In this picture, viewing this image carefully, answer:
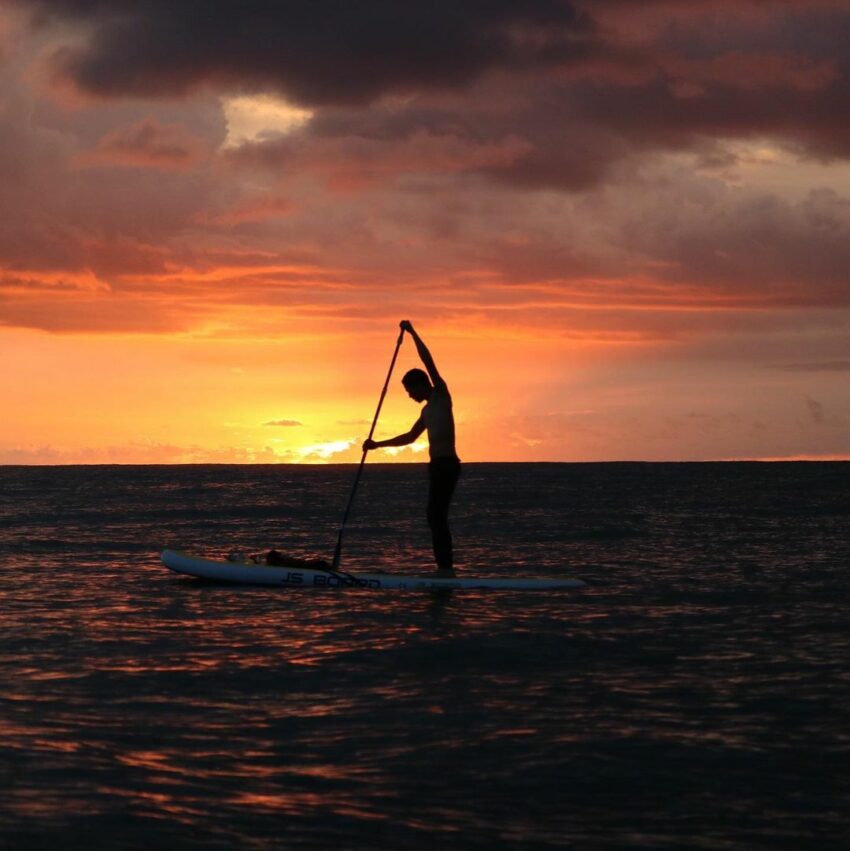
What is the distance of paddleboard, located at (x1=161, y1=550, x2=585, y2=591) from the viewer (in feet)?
66.1

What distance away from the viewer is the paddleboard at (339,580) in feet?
66.1

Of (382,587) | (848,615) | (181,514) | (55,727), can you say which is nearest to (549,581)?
(382,587)

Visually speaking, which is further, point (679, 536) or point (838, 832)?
point (679, 536)

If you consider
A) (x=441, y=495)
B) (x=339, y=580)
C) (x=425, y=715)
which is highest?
(x=441, y=495)

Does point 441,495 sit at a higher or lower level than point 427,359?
lower

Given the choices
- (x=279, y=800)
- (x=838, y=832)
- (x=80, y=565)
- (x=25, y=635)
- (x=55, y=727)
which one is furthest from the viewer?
(x=80, y=565)

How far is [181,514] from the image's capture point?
191ft

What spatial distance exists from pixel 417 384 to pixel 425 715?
9.05m

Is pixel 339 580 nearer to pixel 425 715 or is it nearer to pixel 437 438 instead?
pixel 437 438

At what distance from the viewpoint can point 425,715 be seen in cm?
1070

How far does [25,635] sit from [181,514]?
1702 inches

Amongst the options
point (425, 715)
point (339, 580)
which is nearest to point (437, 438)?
point (339, 580)

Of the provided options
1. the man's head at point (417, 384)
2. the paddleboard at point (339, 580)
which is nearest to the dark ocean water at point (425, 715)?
the paddleboard at point (339, 580)

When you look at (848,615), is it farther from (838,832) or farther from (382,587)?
(838,832)
